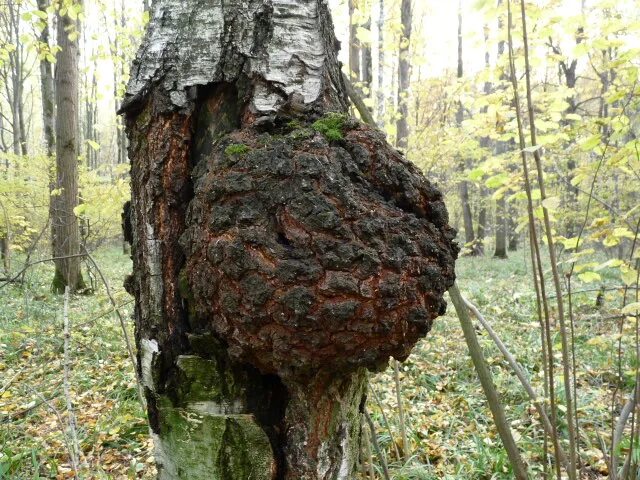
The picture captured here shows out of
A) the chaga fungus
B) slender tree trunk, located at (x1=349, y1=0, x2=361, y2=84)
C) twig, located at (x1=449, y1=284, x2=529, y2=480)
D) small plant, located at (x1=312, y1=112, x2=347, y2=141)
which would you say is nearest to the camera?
the chaga fungus

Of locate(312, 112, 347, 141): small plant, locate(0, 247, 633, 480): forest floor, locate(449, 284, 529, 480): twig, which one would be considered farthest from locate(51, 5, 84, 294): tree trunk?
locate(312, 112, 347, 141): small plant

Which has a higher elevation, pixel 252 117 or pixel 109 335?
pixel 252 117

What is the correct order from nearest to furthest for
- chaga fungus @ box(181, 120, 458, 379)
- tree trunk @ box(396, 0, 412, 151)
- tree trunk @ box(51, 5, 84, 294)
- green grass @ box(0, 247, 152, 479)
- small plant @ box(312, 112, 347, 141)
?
chaga fungus @ box(181, 120, 458, 379) < small plant @ box(312, 112, 347, 141) < green grass @ box(0, 247, 152, 479) < tree trunk @ box(51, 5, 84, 294) < tree trunk @ box(396, 0, 412, 151)

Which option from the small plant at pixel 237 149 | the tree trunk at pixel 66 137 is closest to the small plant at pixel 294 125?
the small plant at pixel 237 149

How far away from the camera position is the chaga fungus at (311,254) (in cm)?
92

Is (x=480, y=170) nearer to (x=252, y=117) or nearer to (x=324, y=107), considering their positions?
(x=324, y=107)

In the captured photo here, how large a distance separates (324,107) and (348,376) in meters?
0.67

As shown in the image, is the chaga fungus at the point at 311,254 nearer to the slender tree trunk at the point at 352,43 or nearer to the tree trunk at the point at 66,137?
the slender tree trunk at the point at 352,43

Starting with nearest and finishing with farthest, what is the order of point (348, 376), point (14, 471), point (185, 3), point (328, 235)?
1. point (328, 235)
2. point (348, 376)
3. point (185, 3)
4. point (14, 471)

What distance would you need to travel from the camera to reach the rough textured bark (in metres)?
0.93

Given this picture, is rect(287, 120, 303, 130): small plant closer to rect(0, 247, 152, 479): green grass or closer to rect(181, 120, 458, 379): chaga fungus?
rect(181, 120, 458, 379): chaga fungus

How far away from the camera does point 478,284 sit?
9.87 m

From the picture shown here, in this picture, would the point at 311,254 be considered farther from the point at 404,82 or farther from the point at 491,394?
the point at 404,82

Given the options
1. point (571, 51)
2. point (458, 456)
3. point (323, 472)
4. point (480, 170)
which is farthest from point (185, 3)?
point (458, 456)
